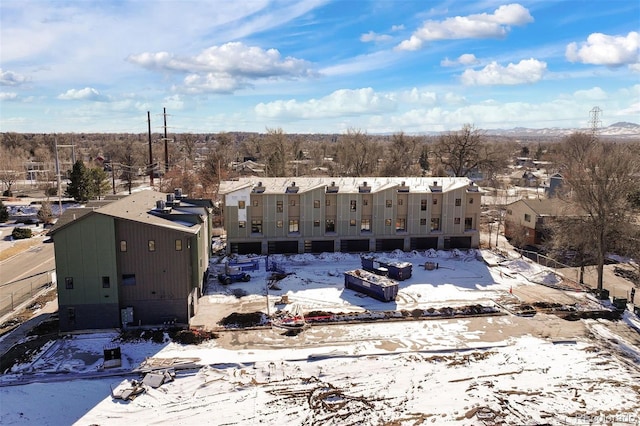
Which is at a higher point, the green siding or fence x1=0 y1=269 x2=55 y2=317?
the green siding

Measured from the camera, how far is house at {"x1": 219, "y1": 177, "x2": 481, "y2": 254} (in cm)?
4506

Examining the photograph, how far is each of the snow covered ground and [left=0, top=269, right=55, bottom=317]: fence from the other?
9.04 m

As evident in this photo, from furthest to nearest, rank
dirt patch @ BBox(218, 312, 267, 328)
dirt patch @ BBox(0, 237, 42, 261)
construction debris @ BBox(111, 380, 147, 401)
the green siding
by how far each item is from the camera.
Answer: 1. dirt patch @ BBox(0, 237, 42, 261)
2. dirt patch @ BBox(218, 312, 267, 328)
3. the green siding
4. construction debris @ BBox(111, 380, 147, 401)

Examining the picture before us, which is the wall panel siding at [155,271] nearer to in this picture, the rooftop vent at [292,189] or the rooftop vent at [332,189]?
the rooftop vent at [292,189]

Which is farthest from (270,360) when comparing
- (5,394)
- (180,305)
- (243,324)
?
(5,394)

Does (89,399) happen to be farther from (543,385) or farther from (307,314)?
(543,385)

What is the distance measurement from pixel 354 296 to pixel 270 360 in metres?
11.3

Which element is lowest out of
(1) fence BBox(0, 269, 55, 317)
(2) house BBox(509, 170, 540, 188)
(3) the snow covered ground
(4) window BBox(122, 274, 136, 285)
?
(3) the snow covered ground

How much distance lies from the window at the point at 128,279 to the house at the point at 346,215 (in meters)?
15.8

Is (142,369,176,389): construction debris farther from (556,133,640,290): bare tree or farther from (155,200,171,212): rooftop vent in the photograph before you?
(556,133,640,290): bare tree

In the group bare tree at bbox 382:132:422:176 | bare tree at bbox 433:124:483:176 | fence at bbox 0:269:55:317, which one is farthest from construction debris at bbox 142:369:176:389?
bare tree at bbox 382:132:422:176

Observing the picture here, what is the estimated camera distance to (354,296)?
35.6 metres

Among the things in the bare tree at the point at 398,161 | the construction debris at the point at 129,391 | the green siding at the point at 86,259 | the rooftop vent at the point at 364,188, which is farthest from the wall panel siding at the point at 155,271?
the bare tree at the point at 398,161

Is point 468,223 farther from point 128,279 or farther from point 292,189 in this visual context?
point 128,279
